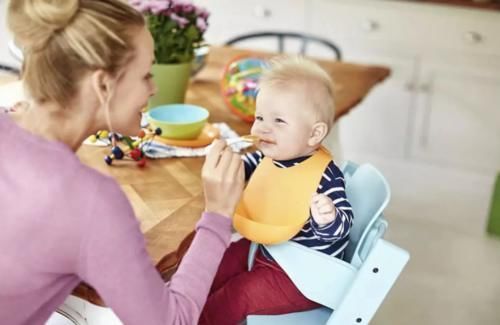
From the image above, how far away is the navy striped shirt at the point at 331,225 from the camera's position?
155cm

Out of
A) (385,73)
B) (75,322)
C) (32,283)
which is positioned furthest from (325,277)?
(385,73)

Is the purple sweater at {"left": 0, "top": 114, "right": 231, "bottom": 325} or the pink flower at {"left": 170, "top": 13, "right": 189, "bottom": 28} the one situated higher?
the pink flower at {"left": 170, "top": 13, "right": 189, "bottom": 28}

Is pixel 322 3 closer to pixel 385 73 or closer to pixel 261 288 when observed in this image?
pixel 385 73

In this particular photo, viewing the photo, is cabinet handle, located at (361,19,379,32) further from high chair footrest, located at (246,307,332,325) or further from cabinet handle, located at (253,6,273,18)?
high chair footrest, located at (246,307,332,325)

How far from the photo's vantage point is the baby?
62.9 inches

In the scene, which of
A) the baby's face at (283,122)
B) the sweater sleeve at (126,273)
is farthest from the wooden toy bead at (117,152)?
the sweater sleeve at (126,273)

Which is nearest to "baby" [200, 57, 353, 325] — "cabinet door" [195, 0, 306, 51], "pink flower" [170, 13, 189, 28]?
"pink flower" [170, 13, 189, 28]

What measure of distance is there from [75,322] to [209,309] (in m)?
0.29

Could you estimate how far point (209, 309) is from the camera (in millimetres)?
1654

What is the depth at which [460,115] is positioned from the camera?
3.52m

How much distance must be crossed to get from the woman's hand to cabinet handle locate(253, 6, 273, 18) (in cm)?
242

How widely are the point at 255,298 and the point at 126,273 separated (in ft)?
1.66

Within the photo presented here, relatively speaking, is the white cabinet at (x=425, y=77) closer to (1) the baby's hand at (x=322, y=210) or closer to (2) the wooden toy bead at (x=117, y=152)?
(2) the wooden toy bead at (x=117, y=152)

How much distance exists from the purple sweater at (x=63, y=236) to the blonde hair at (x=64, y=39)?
0.10m
